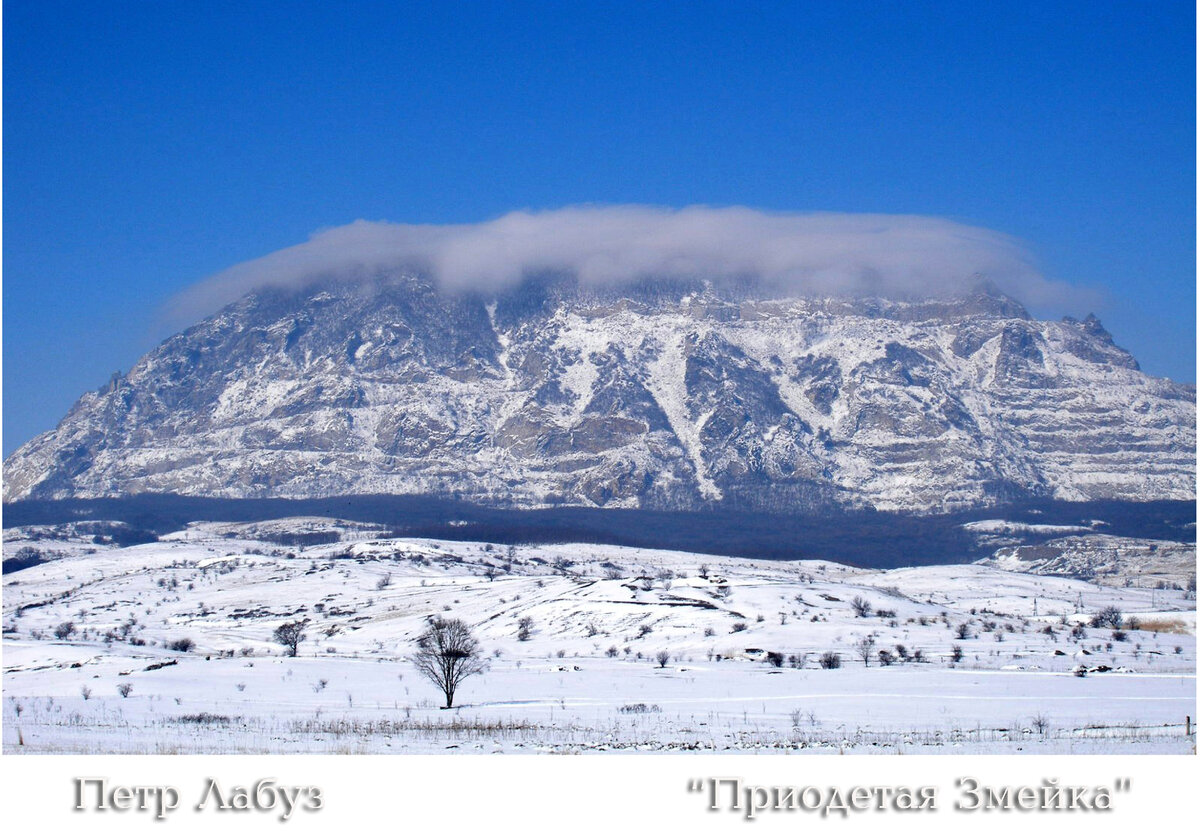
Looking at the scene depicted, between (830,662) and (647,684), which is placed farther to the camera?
(830,662)

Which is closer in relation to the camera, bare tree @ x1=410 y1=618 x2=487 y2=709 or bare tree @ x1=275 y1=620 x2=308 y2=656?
bare tree @ x1=410 y1=618 x2=487 y2=709

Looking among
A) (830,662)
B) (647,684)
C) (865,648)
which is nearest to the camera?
(647,684)

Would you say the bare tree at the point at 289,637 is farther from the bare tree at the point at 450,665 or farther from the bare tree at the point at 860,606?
the bare tree at the point at 860,606

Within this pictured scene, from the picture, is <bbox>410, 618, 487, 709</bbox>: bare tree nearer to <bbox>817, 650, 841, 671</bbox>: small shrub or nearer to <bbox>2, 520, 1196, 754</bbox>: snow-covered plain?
<bbox>2, 520, 1196, 754</bbox>: snow-covered plain

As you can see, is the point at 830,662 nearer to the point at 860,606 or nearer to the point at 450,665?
the point at 450,665

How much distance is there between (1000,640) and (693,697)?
42.9 m

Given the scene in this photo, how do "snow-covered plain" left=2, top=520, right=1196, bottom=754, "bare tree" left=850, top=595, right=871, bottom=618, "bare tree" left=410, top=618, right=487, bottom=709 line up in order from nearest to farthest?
"snow-covered plain" left=2, top=520, right=1196, bottom=754
"bare tree" left=410, top=618, right=487, bottom=709
"bare tree" left=850, top=595, right=871, bottom=618

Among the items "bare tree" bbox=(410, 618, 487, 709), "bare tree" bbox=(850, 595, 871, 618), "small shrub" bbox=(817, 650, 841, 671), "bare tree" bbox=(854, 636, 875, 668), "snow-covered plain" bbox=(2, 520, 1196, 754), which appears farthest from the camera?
"bare tree" bbox=(850, 595, 871, 618)

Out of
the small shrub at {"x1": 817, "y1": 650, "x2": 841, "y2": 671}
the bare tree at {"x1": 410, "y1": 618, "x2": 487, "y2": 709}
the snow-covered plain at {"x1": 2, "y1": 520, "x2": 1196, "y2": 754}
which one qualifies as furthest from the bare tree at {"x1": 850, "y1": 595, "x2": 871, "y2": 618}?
the bare tree at {"x1": 410, "y1": 618, "x2": 487, "y2": 709}

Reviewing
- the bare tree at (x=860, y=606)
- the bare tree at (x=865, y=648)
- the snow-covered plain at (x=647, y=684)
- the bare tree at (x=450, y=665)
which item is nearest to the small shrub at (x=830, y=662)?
the snow-covered plain at (x=647, y=684)

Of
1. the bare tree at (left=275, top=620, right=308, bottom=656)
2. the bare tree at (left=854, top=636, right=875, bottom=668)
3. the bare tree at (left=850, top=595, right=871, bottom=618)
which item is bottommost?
the bare tree at (left=275, top=620, right=308, bottom=656)

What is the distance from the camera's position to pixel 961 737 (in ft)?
137

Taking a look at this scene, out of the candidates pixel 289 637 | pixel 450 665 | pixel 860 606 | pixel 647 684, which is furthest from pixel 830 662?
pixel 289 637
